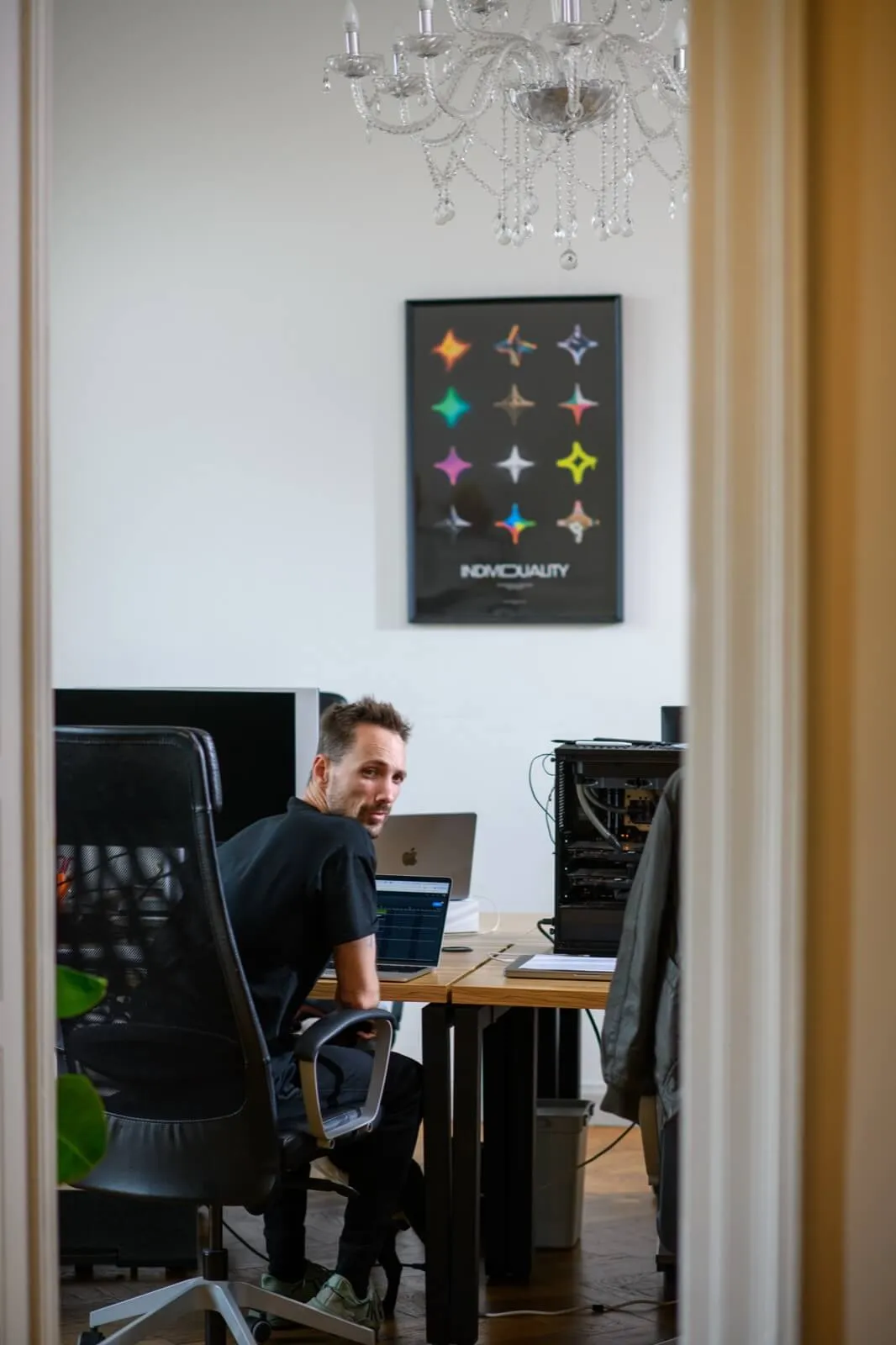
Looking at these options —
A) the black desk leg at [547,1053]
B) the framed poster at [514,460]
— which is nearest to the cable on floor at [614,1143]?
the black desk leg at [547,1053]

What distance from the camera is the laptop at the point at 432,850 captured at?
348 cm

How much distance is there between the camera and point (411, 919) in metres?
3.08

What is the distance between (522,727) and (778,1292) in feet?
10.1

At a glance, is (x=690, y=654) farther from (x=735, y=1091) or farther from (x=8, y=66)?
(x=8, y=66)

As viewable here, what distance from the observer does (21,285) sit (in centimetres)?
158

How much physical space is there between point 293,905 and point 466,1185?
65 cm

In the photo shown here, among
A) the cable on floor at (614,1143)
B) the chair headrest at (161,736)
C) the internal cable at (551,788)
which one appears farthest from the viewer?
the internal cable at (551,788)

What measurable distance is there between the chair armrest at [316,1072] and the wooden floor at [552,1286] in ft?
1.73

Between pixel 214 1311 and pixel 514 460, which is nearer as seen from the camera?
pixel 214 1311

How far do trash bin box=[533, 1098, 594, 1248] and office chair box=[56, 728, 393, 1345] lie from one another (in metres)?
0.93

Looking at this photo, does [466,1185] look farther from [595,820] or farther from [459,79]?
[459,79]

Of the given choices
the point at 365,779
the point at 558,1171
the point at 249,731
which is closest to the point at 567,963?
the point at 365,779

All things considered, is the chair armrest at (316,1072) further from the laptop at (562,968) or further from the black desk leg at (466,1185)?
the laptop at (562,968)

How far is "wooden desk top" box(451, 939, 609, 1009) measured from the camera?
277cm
